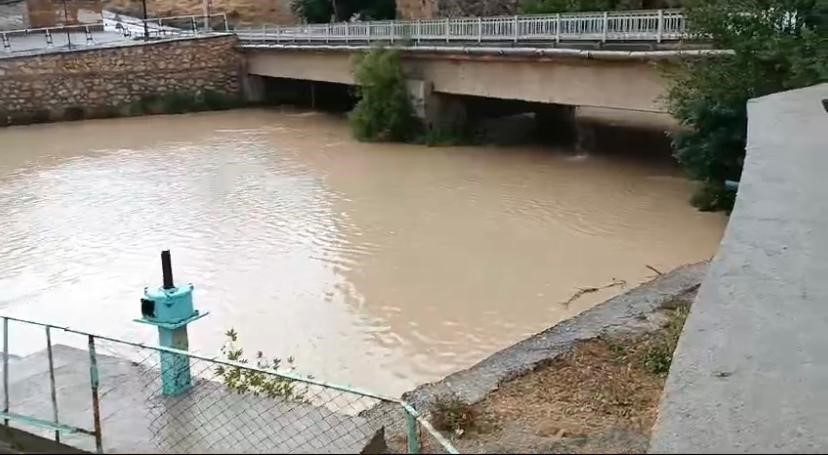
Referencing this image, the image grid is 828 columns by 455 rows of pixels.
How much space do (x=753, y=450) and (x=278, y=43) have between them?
29607 mm

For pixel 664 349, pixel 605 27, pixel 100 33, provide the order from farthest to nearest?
1. pixel 100 33
2. pixel 605 27
3. pixel 664 349

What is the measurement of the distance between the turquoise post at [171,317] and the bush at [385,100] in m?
18.2

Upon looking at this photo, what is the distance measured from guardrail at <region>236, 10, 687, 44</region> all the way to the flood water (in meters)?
2.96

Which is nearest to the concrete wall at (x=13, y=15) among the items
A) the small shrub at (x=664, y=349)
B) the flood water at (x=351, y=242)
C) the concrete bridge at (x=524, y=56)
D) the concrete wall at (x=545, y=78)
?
the concrete bridge at (x=524, y=56)

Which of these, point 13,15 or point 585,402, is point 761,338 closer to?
point 585,402

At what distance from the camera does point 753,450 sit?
278 centimetres

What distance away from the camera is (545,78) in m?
18.9

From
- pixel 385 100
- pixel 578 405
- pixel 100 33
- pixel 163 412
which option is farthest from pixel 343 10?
pixel 163 412

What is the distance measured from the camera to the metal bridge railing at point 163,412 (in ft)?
13.3

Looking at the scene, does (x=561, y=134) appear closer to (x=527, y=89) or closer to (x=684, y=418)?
(x=527, y=89)

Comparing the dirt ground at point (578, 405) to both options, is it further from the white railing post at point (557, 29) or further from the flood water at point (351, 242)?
the white railing post at point (557, 29)

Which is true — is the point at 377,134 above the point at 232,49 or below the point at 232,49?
below

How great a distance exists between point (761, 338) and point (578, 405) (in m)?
1.99

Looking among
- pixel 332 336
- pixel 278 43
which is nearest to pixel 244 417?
pixel 332 336
